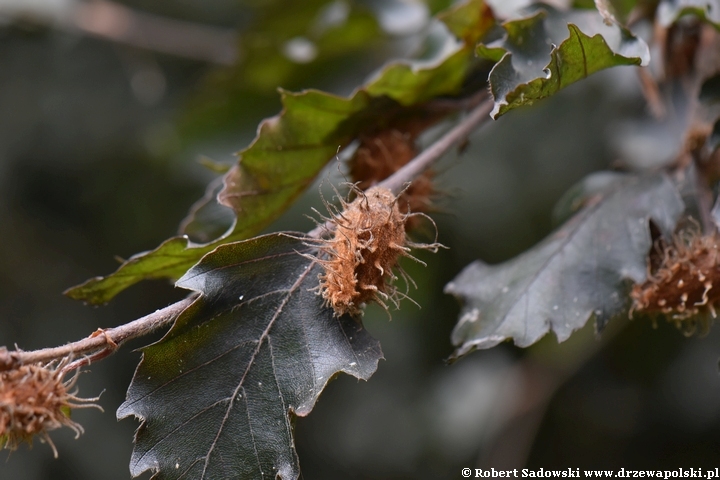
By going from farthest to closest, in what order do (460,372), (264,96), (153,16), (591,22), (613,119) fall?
(153,16) → (460,372) → (264,96) → (613,119) → (591,22)

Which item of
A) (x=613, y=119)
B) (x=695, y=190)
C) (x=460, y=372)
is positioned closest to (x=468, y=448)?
(x=460, y=372)

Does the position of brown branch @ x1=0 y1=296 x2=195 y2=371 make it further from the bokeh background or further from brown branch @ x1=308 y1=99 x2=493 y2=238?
the bokeh background

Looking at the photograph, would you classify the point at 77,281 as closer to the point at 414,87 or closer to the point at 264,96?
the point at 264,96

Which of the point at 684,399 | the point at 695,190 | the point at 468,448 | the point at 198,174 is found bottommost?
the point at 468,448

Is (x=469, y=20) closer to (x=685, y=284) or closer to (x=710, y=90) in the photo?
(x=710, y=90)

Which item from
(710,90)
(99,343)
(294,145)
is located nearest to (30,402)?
(99,343)

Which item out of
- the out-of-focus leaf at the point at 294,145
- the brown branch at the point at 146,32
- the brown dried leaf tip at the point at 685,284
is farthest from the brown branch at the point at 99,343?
the brown branch at the point at 146,32

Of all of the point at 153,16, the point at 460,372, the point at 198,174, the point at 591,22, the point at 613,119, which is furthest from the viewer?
the point at 153,16
